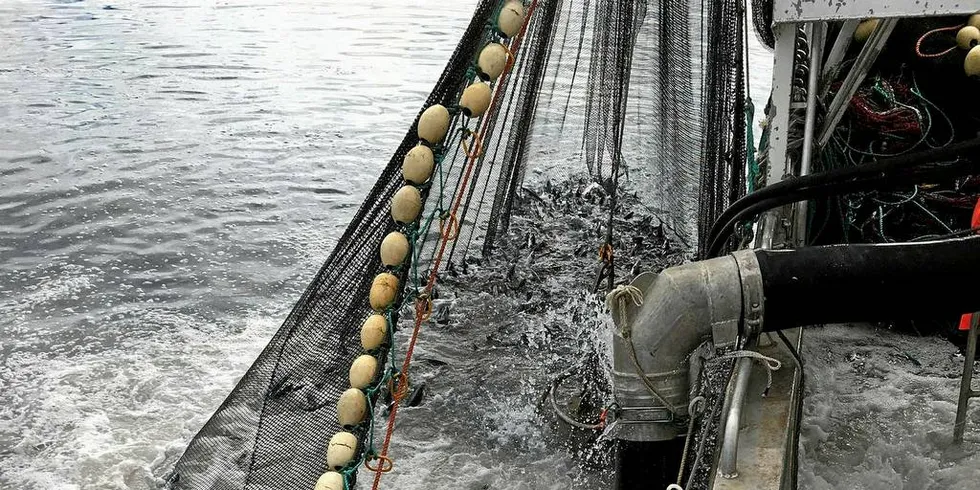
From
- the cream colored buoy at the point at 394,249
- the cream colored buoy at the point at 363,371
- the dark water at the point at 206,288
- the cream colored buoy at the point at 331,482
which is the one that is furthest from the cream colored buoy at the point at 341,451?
the dark water at the point at 206,288

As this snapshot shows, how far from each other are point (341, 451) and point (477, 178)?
112 inches

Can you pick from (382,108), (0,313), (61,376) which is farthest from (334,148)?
(61,376)

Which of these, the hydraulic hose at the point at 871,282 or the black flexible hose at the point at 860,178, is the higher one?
the black flexible hose at the point at 860,178

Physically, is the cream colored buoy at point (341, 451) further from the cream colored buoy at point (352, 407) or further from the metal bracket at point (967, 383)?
the metal bracket at point (967, 383)

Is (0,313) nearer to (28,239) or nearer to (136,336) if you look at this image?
(136,336)

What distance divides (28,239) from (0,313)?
1783 millimetres

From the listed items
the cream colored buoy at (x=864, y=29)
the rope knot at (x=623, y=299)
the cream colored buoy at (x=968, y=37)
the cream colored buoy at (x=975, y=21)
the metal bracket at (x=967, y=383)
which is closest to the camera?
the rope knot at (x=623, y=299)

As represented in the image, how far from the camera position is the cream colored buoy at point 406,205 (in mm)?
2920

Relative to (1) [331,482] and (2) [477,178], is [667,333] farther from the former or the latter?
(2) [477,178]

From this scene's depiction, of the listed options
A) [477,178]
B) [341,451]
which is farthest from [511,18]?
[477,178]

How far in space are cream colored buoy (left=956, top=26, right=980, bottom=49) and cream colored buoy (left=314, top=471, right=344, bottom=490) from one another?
450 cm

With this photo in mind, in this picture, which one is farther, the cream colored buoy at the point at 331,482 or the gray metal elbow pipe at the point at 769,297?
the cream colored buoy at the point at 331,482

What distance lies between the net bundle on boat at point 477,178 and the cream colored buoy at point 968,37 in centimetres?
146

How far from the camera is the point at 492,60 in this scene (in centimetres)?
304
